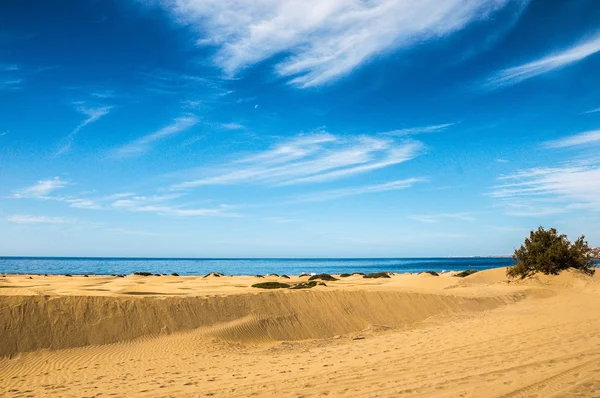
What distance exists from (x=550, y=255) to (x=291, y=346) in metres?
24.6

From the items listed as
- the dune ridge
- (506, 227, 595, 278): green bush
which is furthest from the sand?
(506, 227, 595, 278): green bush

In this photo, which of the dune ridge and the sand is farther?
the dune ridge

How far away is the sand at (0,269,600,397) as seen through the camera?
339 inches

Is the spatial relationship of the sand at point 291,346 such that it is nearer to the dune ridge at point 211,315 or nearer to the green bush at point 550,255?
the dune ridge at point 211,315

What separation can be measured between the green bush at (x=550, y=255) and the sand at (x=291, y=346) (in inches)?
385

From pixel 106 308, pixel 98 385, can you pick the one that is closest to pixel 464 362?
pixel 98 385

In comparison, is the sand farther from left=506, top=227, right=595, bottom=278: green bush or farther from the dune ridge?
left=506, top=227, right=595, bottom=278: green bush

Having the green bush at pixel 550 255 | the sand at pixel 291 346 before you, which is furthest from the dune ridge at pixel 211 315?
the green bush at pixel 550 255

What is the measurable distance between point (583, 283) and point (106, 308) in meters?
29.6

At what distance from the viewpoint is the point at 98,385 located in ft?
30.6

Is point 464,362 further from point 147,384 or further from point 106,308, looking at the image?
point 106,308

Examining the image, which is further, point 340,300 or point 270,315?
point 340,300

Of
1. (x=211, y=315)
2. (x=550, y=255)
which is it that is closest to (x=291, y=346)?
(x=211, y=315)

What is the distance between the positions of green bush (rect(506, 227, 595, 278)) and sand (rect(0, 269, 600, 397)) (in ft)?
32.1
